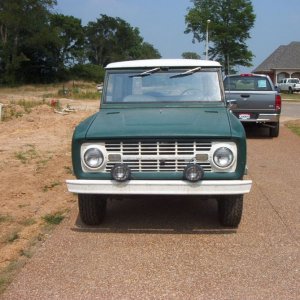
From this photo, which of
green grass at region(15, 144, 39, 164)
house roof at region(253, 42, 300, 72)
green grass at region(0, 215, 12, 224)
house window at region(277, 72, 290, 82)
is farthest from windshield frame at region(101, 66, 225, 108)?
house window at region(277, 72, 290, 82)

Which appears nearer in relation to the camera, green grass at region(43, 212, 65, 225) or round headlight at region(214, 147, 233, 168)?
round headlight at region(214, 147, 233, 168)

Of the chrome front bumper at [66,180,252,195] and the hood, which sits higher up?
→ the hood

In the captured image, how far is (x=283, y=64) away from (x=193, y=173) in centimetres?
6314

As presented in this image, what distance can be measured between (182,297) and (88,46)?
101 metres

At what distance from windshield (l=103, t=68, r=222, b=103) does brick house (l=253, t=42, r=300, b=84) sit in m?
60.1

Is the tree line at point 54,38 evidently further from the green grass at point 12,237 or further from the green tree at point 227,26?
the green grass at point 12,237

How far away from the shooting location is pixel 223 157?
4988 mm

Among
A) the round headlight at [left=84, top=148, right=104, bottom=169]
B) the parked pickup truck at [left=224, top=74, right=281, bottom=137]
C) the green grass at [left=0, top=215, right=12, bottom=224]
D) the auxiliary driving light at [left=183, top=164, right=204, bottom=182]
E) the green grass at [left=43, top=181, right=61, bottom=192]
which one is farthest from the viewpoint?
the parked pickup truck at [left=224, top=74, right=281, bottom=137]

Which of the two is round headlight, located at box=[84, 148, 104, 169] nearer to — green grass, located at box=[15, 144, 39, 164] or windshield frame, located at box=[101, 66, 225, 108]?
windshield frame, located at box=[101, 66, 225, 108]

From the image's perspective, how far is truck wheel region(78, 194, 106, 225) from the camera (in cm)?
539

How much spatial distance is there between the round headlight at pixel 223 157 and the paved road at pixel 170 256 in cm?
78

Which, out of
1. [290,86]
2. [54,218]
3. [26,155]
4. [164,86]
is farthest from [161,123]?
[290,86]

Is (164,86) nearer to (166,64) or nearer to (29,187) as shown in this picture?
(166,64)

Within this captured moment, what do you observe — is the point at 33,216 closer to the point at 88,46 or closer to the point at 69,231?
the point at 69,231
